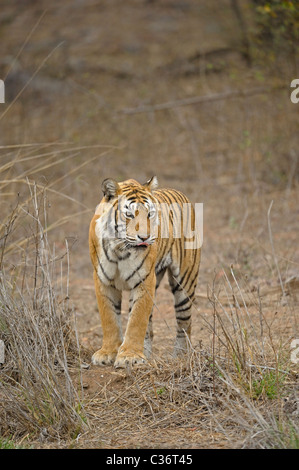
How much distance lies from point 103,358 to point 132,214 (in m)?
0.95

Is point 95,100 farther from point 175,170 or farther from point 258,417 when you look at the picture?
point 258,417

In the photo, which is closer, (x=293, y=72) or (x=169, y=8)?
(x=293, y=72)

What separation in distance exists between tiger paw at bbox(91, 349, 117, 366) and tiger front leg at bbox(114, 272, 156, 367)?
103 millimetres

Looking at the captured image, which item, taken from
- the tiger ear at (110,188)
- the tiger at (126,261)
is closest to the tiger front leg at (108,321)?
the tiger at (126,261)

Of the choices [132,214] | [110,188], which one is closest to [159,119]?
[110,188]

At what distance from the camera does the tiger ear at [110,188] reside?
15.0 feet

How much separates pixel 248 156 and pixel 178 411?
8.43 m

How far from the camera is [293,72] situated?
1035 centimetres

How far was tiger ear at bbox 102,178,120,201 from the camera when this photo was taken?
15.0 feet

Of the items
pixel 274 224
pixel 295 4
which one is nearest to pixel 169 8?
pixel 295 4

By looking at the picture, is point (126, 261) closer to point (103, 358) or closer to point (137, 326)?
point (137, 326)

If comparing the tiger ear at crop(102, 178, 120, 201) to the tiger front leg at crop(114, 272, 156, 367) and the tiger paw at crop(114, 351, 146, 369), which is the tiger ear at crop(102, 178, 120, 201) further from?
the tiger paw at crop(114, 351, 146, 369)

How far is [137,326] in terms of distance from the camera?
177 inches

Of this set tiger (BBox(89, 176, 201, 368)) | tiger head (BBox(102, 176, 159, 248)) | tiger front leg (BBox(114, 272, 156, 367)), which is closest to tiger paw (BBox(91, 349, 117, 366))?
tiger (BBox(89, 176, 201, 368))
